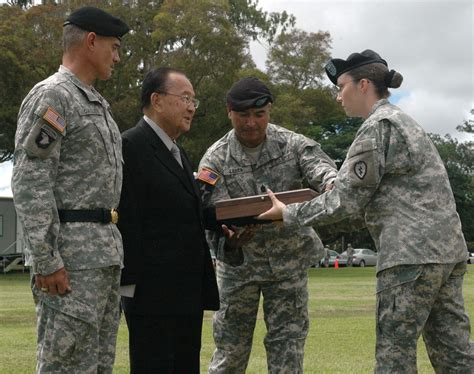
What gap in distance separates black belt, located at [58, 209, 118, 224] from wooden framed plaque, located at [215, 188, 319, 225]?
1191mm

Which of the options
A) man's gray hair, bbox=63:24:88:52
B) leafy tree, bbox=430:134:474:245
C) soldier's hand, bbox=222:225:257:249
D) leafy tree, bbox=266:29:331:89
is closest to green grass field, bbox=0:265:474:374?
soldier's hand, bbox=222:225:257:249

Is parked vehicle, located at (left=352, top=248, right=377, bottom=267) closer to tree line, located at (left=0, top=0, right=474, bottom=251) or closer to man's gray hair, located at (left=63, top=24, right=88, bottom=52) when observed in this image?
tree line, located at (left=0, top=0, right=474, bottom=251)

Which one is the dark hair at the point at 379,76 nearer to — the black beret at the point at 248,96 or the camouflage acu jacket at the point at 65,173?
the black beret at the point at 248,96

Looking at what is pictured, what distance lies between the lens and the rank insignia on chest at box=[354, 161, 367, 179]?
4586 millimetres

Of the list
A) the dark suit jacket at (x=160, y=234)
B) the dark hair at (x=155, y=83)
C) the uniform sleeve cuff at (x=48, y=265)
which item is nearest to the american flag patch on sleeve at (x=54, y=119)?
the uniform sleeve cuff at (x=48, y=265)

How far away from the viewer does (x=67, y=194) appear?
420 cm

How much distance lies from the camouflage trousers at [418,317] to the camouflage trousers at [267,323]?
1.01 metres

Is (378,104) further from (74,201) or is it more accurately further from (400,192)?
(74,201)

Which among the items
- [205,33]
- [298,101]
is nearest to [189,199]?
[205,33]

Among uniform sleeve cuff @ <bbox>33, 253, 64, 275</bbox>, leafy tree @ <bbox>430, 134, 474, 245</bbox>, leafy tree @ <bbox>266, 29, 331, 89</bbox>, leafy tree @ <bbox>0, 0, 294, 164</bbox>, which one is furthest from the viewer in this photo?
leafy tree @ <bbox>430, 134, 474, 245</bbox>

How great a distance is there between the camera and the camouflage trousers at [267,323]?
18.3 ft

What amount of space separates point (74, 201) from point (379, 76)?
1.94 meters

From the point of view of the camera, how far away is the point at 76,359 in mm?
4105

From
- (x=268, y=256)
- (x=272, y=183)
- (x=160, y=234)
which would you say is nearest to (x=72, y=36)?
(x=160, y=234)
